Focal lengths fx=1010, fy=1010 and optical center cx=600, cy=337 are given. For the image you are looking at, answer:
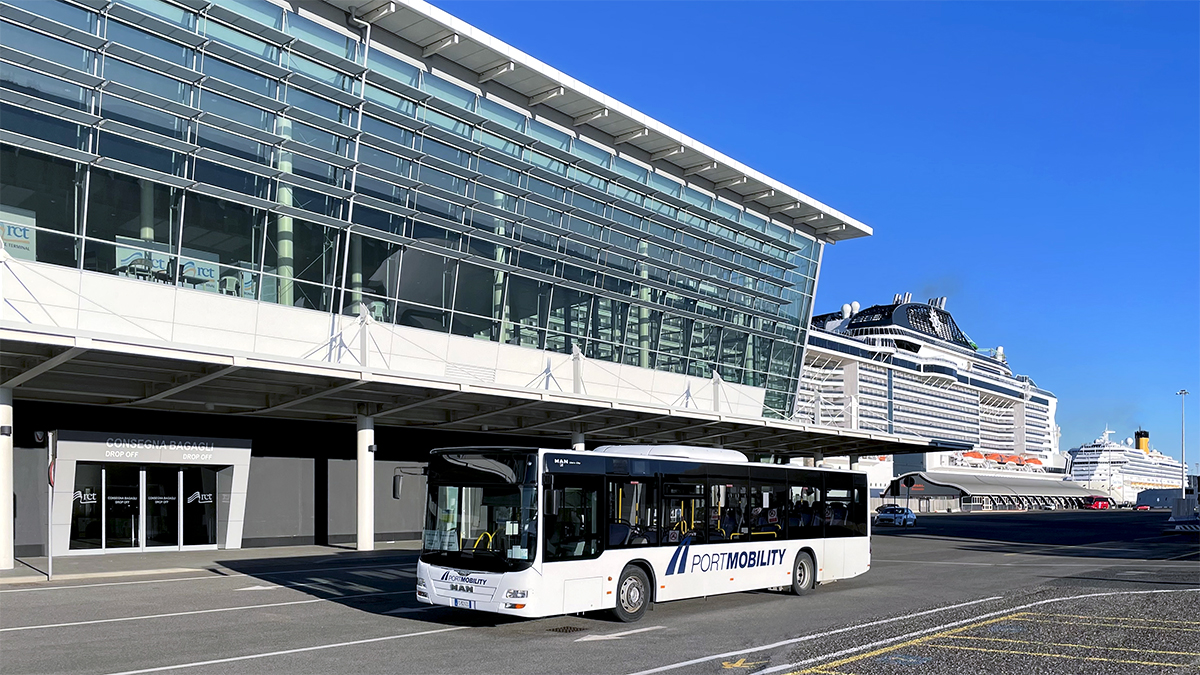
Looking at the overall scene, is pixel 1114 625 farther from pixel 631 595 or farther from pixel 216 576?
pixel 216 576

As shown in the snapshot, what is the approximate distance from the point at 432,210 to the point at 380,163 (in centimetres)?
221

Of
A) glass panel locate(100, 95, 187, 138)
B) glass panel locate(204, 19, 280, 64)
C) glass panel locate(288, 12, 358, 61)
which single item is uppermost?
glass panel locate(288, 12, 358, 61)

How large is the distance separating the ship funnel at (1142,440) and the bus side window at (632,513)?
6843 inches

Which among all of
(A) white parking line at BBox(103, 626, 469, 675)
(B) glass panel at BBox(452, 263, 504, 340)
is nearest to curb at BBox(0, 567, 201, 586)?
(A) white parking line at BBox(103, 626, 469, 675)

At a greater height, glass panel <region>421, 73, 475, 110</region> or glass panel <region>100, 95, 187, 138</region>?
glass panel <region>421, 73, 475, 110</region>

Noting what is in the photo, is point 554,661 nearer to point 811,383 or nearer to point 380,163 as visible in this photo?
point 380,163

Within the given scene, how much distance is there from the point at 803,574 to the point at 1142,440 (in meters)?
171

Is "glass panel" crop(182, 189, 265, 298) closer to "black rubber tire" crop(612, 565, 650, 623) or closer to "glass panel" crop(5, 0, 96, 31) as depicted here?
"glass panel" crop(5, 0, 96, 31)

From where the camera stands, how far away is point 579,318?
35.0m

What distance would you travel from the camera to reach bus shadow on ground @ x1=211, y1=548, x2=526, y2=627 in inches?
569

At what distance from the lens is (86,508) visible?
85.4ft

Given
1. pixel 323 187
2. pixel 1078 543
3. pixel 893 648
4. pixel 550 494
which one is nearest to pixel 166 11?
pixel 323 187

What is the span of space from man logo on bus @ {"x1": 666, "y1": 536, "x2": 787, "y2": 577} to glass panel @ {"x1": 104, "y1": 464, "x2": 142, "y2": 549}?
1819 cm

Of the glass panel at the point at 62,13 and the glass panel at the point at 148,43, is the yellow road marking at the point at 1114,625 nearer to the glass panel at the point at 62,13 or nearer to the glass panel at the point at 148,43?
the glass panel at the point at 148,43
